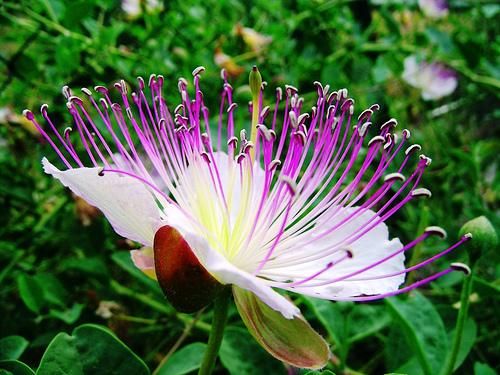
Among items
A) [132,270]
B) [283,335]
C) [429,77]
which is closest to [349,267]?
[283,335]

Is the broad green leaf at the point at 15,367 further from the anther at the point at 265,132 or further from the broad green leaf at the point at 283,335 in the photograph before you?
the anther at the point at 265,132

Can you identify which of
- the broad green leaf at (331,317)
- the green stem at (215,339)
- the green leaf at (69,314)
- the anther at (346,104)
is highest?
the anther at (346,104)

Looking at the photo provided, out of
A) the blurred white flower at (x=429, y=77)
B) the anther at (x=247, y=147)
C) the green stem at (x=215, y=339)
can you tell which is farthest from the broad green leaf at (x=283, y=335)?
the blurred white flower at (x=429, y=77)

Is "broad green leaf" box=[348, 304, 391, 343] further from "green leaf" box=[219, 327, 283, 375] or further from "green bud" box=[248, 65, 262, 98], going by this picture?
"green bud" box=[248, 65, 262, 98]

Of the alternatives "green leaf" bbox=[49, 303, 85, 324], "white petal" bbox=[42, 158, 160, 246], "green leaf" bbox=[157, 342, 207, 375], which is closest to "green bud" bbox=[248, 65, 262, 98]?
"white petal" bbox=[42, 158, 160, 246]

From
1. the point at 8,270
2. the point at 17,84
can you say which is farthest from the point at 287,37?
the point at 8,270

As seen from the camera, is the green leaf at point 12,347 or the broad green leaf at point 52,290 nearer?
the green leaf at point 12,347
